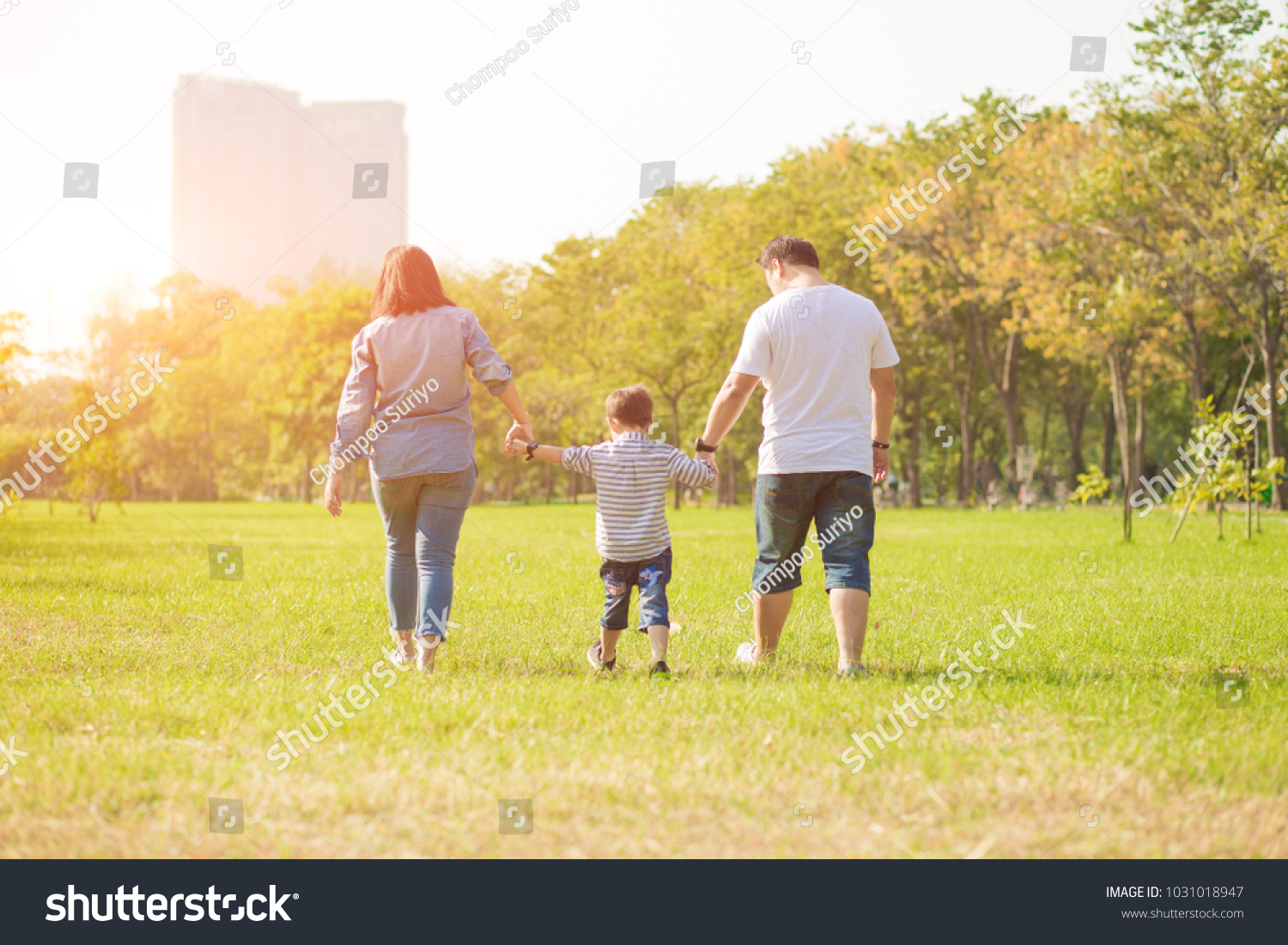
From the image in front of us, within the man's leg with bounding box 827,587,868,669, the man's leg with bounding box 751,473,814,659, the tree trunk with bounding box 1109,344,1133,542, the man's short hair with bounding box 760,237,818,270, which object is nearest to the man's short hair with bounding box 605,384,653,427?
the man's leg with bounding box 751,473,814,659

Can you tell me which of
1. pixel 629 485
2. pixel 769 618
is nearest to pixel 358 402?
pixel 629 485

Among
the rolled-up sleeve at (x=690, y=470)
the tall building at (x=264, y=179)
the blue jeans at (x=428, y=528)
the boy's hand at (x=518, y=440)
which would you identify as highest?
the tall building at (x=264, y=179)

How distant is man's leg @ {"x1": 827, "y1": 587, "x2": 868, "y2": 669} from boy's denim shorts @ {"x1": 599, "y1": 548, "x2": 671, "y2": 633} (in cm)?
85

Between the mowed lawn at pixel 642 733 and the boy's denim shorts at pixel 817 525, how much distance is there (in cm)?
52

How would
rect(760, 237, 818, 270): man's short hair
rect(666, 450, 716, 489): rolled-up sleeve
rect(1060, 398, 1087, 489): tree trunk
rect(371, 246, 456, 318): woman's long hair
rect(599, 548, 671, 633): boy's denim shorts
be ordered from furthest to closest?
rect(1060, 398, 1087, 489): tree trunk
rect(371, 246, 456, 318): woman's long hair
rect(760, 237, 818, 270): man's short hair
rect(599, 548, 671, 633): boy's denim shorts
rect(666, 450, 716, 489): rolled-up sleeve

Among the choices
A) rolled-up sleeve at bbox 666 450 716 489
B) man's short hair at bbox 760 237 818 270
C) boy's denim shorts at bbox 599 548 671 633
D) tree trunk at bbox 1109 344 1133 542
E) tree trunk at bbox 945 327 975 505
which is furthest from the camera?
tree trunk at bbox 945 327 975 505

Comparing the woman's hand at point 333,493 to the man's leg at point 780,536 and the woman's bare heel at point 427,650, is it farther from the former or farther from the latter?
the man's leg at point 780,536

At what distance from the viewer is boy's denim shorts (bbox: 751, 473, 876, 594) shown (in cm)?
521

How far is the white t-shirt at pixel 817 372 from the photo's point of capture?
5324 mm

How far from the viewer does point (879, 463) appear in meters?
5.55

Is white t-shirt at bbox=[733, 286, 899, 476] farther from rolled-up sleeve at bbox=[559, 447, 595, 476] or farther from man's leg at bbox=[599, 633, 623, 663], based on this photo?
man's leg at bbox=[599, 633, 623, 663]

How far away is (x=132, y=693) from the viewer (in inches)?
195

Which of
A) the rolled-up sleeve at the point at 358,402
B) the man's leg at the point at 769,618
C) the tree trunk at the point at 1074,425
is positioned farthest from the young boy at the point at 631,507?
the tree trunk at the point at 1074,425

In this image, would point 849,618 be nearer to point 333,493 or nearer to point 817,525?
point 817,525
